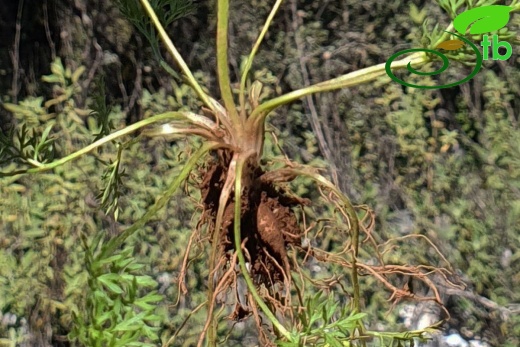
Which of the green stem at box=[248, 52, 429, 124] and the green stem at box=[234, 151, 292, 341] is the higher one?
the green stem at box=[248, 52, 429, 124]

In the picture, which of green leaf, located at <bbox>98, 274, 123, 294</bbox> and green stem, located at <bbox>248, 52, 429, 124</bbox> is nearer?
green leaf, located at <bbox>98, 274, 123, 294</bbox>

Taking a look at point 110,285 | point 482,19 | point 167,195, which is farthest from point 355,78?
point 110,285

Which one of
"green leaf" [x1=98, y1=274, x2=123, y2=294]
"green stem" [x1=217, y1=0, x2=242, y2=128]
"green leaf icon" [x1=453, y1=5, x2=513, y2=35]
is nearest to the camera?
"green leaf" [x1=98, y1=274, x2=123, y2=294]

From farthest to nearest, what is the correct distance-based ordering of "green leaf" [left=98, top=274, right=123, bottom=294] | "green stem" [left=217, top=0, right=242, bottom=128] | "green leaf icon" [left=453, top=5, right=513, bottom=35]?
"green stem" [left=217, top=0, right=242, bottom=128] → "green leaf icon" [left=453, top=5, right=513, bottom=35] → "green leaf" [left=98, top=274, right=123, bottom=294]

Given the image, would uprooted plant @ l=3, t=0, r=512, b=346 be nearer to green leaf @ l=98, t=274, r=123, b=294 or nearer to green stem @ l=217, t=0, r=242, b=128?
green stem @ l=217, t=0, r=242, b=128

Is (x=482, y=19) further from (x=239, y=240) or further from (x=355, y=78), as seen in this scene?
(x=239, y=240)

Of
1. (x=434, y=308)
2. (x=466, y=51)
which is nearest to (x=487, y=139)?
(x=434, y=308)

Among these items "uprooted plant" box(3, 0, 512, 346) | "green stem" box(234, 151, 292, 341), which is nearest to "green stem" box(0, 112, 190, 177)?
"uprooted plant" box(3, 0, 512, 346)

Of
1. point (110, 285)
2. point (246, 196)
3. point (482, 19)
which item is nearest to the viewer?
point (110, 285)

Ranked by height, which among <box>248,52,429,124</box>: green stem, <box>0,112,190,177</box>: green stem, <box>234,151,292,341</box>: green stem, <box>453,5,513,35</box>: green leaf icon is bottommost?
<box>234,151,292,341</box>: green stem
